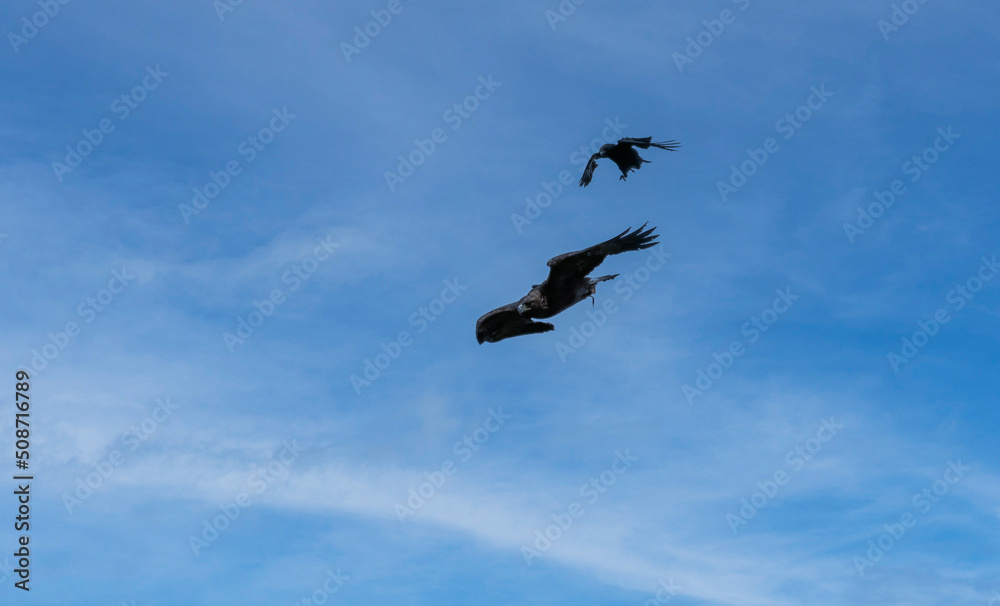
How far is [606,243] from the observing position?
81.5 feet

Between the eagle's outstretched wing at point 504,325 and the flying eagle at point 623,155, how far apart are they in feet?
14.5

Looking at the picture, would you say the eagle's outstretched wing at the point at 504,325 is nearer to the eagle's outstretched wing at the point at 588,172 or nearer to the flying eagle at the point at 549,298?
the flying eagle at the point at 549,298

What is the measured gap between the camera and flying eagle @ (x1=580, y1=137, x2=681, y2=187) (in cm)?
2795

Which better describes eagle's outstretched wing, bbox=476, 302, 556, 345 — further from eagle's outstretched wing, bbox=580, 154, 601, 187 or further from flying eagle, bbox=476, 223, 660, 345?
eagle's outstretched wing, bbox=580, 154, 601, 187

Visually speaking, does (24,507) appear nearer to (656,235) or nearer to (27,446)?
(27,446)

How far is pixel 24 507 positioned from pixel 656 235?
74.5 ft

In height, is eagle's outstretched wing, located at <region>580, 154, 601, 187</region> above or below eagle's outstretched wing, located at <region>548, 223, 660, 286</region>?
above

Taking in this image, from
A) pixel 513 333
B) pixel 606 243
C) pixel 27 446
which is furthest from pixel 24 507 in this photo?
pixel 606 243

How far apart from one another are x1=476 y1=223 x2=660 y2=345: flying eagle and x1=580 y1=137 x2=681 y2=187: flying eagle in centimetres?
332

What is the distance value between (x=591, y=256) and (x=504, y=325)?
10.4 ft

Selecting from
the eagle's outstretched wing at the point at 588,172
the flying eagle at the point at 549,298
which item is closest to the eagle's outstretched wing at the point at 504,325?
the flying eagle at the point at 549,298

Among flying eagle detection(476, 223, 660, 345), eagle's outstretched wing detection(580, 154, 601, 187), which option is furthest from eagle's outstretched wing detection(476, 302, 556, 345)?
eagle's outstretched wing detection(580, 154, 601, 187)

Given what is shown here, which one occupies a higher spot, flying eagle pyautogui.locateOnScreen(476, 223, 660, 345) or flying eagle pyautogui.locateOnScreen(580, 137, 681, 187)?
flying eagle pyautogui.locateOnScreen(580, 137, 681, 187)

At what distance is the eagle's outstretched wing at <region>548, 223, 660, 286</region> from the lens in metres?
24.7
